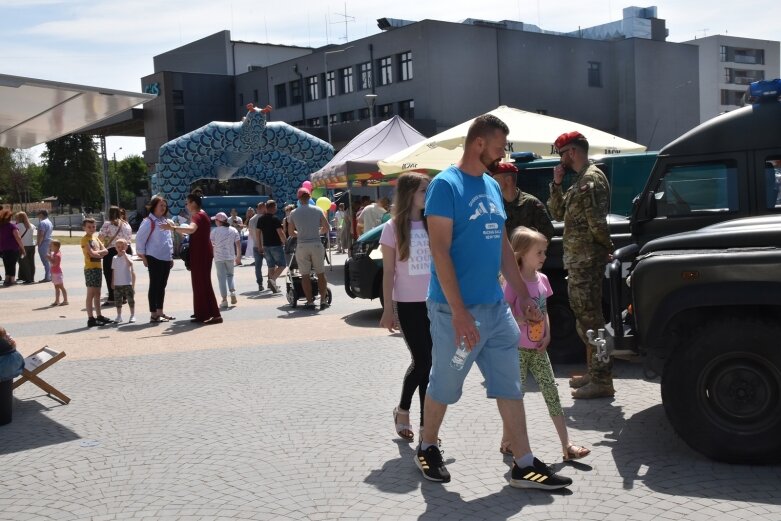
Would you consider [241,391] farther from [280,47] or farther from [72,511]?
[280,47]

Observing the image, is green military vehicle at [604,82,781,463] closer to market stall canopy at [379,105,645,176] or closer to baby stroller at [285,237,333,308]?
market stall canopy at [379,105,645,176]

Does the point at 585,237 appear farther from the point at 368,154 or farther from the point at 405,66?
the point at 405,66

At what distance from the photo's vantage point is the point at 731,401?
15.7ft

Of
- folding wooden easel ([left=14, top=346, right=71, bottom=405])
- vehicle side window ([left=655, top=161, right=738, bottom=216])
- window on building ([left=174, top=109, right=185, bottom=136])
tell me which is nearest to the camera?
vehicle side window ([left=655, top=161, right=738, bottom=216])

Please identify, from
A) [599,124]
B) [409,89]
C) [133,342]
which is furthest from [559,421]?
[599,124]

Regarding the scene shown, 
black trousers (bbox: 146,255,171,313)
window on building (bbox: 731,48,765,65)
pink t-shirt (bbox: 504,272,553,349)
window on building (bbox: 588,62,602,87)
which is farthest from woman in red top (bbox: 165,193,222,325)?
window on building (bbox: 731,48,765,65)

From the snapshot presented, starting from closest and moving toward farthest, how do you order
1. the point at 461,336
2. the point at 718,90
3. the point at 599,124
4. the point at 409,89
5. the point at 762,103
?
the point at 461,336
the point at 762,103
the point at 409,89
the point at 599,124
the point at 718,90

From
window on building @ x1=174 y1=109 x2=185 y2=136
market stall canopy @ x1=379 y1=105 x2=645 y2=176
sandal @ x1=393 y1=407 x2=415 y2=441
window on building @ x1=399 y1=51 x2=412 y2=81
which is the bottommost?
sandal @ x1=393 y1=407 x2=415 y2=441

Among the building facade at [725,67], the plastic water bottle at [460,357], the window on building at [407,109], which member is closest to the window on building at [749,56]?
the building facade at [725,67]

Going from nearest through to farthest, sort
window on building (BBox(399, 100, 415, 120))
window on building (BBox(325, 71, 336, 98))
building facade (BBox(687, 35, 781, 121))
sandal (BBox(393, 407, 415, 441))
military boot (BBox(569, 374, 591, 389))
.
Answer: sandal (BBox(393, 407, 415, 441)), military boot (BBox(569, 374, 591, 389)), window on building (BBox(399, 100, 415, 120)), window on building (BBox(325, 71, 336, 98)), building facade (BBox(687, 35, 781, 121))

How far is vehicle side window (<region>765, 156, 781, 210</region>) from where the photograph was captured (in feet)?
20.8

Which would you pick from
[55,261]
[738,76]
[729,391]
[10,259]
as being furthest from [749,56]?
[729,391]

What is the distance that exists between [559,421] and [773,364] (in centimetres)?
119

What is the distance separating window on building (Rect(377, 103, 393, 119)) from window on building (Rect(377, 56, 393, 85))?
1503 millimetres
